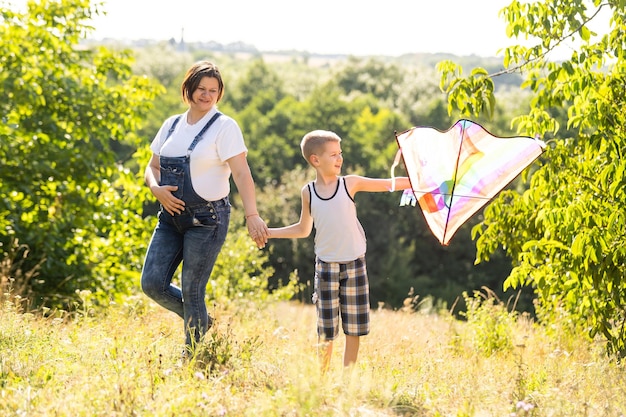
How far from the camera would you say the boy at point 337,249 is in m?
4.86

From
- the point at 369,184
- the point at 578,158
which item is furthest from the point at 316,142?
the point at 578,158

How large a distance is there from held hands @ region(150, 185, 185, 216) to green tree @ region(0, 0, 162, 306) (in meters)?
5.99

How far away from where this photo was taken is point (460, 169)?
504 cm

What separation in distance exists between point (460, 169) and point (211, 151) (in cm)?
155

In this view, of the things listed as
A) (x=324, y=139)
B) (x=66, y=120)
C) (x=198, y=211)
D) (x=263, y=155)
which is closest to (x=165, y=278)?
(x=198, y=211)

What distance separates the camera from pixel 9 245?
10.0 meters

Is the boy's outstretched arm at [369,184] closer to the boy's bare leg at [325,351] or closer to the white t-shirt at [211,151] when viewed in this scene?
the white t-shirt at [211,151]

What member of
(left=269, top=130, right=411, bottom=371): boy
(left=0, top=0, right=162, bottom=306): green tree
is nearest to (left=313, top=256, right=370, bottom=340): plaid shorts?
(left=269, top=130, right=411, bottom=371): boy

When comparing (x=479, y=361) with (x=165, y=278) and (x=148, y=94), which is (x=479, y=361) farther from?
(x=148, y=94)

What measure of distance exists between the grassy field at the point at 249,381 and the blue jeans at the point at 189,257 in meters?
0.20

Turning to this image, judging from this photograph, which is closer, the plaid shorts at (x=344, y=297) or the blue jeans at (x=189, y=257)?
the blue jeans at (x=189, y=257)

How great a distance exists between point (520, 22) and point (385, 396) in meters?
3.45

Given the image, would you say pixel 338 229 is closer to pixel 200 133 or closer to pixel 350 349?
pixel 350 349

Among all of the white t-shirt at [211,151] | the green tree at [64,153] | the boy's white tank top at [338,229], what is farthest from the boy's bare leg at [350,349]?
the green tree at [64,153]
